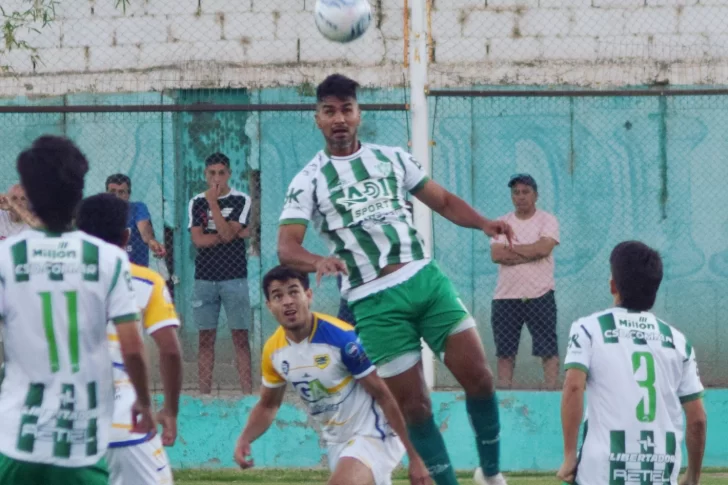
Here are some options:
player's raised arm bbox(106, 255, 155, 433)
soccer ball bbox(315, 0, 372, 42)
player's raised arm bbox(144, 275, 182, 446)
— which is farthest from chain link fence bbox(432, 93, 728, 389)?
player's raised arm bbox(106, 255, 155, 433)

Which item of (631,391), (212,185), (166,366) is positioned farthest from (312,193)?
(212,185)

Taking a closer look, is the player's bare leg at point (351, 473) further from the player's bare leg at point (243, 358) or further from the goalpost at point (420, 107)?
the player's bare leg at point (243, 358)

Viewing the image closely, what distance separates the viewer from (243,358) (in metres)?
10.8

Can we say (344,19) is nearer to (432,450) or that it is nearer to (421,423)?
(421,423)

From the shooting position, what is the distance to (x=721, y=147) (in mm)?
11945

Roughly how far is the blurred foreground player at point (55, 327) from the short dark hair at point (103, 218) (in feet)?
3.74

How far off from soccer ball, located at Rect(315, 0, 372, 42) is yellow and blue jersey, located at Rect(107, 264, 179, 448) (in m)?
3.21

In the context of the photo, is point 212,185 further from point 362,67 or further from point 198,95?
point 362,67

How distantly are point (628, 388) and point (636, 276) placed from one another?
445 millimetres

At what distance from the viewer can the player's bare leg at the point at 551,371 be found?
10.6 m

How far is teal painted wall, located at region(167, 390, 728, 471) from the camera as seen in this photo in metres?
10.3

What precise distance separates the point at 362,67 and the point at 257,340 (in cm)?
307

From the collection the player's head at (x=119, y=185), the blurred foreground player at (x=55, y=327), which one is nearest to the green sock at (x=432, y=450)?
the blurred foreground player at (x=55, y=327)

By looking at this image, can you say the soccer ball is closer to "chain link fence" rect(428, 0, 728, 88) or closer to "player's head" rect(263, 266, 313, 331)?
"player's head" rect(263, 266, 313, 331)
